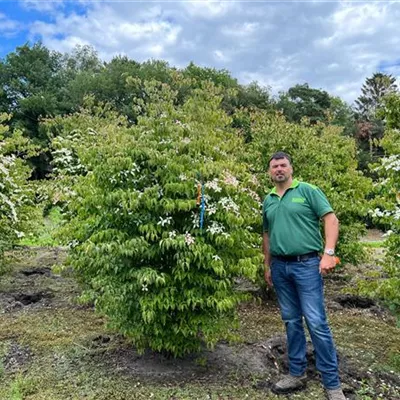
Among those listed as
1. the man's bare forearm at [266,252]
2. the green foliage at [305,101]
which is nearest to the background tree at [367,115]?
the green foliage at [305,101]

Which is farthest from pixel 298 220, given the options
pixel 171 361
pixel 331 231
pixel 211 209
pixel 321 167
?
pixel 321 167

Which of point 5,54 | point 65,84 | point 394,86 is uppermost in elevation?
point 5,54

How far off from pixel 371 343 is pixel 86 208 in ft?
10.1

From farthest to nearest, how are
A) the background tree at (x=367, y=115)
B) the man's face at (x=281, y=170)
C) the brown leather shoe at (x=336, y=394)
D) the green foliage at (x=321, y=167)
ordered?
the background tree at (x=367, y=115) < the green foliage at (x=321, y=167) < the man's face at (x=281, y=170) < the brown leather shoe at (x=336, y=394)

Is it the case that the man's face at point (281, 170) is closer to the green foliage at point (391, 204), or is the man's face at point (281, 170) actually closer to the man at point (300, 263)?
the man at point (300, 263)

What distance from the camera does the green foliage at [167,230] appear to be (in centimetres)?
335

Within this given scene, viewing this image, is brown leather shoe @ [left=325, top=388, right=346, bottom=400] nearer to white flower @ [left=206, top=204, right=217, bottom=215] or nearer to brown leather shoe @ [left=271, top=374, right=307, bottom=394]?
brown leather shoe @ [left=271, top=374, right=307, bottom=394]

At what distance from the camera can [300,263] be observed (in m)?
3.27

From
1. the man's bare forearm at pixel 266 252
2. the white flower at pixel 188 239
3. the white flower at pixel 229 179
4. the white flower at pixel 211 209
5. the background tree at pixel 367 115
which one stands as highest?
the background tree at pixel 367 115

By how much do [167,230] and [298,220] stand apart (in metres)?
0.99

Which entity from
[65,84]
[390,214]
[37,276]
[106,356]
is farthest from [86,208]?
[65,84]

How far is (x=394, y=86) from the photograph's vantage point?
4.13 meters

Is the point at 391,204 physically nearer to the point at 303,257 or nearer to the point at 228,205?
the point at 303,257

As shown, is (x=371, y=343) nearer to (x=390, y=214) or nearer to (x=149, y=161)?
(x=390, y=214)
